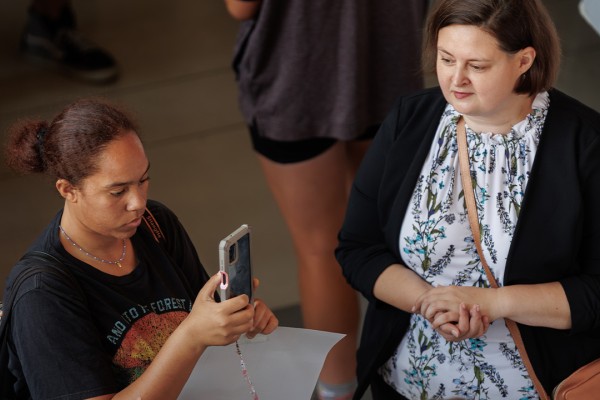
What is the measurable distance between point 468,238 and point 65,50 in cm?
381

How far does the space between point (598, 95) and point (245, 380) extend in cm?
328

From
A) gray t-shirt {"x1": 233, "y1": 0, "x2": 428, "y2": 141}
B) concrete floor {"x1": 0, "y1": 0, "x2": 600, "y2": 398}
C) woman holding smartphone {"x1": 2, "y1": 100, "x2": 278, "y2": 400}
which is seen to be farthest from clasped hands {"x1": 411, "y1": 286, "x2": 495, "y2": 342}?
concrete floor {"x1": 0, "y1": 0, "x2": 600, "y2": 398}

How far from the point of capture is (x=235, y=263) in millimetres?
1643

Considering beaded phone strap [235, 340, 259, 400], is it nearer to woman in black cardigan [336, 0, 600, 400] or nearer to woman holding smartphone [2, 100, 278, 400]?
woman holding smartphone [2, 100, 278, 400]

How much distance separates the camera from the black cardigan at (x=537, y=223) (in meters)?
1.86

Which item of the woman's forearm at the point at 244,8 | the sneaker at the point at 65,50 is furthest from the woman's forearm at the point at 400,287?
the sneaker at the point at 65,50

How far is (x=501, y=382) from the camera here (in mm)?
1966

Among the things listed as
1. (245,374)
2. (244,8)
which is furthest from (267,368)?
(244,8)

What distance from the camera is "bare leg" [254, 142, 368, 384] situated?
270 cm

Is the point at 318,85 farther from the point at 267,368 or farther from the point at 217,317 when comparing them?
the point at 217,317

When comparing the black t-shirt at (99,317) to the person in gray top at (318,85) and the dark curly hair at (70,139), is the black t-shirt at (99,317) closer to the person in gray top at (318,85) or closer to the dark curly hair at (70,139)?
the dark curly hair at (70,139)

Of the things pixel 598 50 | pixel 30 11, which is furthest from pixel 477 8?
pixel 30 11

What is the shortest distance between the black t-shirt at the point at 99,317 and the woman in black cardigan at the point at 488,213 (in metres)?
0.44

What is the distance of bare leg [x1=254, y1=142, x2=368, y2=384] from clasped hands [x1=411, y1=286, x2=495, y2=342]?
2.82 feet
